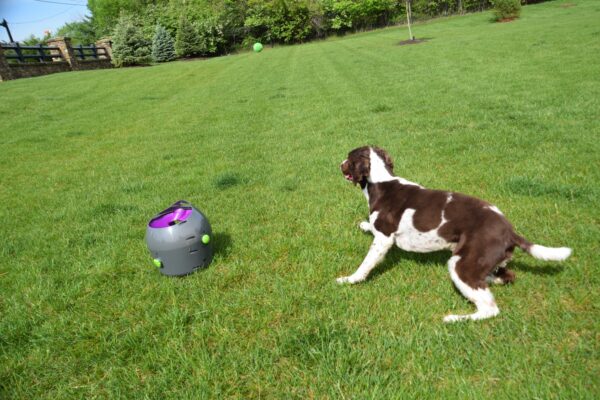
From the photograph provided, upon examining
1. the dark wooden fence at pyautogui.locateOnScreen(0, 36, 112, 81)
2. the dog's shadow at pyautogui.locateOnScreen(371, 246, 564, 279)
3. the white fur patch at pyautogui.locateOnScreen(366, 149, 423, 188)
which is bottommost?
the dog's shadow at pyautogui.locateOnScreen(371, 246, 564, 279)

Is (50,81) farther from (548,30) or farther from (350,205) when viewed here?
(548,30)

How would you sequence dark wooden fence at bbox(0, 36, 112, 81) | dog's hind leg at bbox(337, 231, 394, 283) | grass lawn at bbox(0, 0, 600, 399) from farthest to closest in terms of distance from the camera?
dark wooden fence at bbox(0, 36, 112, 81) < dog's hind leg at bbox(337, 231, 394, 283) < grass lawn at bbox(0, 0, 600, 399)

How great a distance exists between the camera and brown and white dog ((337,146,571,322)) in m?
3.07

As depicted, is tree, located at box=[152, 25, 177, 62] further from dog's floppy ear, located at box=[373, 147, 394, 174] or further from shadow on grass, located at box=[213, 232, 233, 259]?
dog's floppy ear, located at box=[373, 147, 394, 174]

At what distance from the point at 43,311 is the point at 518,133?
8091mm

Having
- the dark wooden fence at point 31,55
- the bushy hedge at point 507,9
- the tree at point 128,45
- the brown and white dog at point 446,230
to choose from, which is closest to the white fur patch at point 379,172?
the brown and white dog at point 446,230

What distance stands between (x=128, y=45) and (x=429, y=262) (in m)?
43.3

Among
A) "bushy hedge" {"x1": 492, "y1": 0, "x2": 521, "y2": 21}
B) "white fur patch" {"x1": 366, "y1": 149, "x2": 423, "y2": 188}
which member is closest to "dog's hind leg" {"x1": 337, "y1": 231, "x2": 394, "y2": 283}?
"white fur patch" {"x1": 366, "y1": 149, "x2": 423, "y2": 188}

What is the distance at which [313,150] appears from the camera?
8047 mm

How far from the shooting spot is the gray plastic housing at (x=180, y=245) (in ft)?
12.4

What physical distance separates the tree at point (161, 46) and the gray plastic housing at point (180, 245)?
45.8m

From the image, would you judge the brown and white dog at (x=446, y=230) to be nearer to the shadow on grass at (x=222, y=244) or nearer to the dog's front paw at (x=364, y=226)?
the dog's front paw at (x=364, y=226)

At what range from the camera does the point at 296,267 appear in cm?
412

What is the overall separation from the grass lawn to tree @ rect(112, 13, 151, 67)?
32518mm
